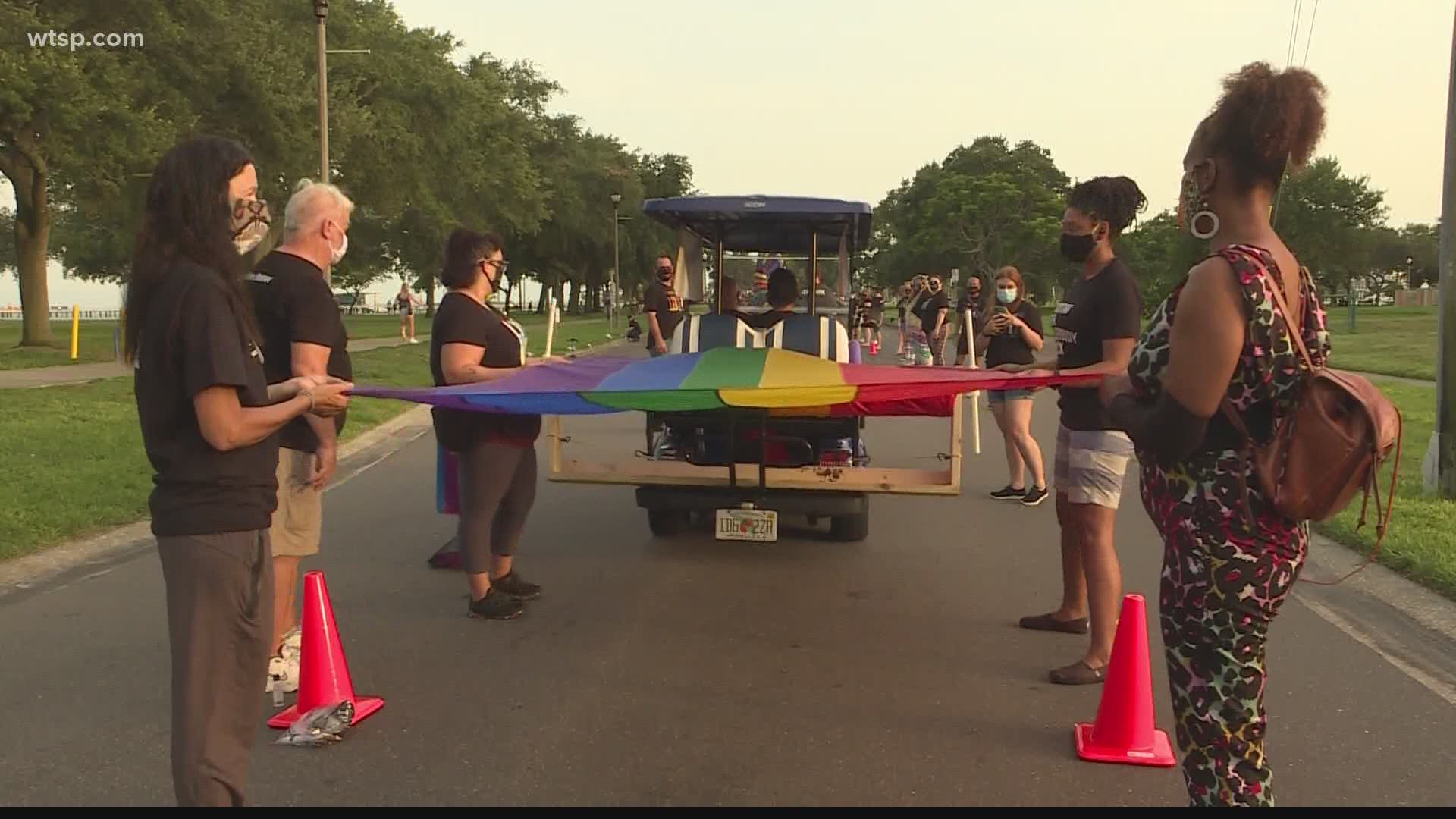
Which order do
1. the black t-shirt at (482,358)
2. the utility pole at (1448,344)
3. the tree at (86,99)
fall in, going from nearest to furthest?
1. the black t-shirt at (482,358)
2. the utility pole at (1448,344)
3. the tree at (86,99)

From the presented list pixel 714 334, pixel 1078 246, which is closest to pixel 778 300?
pixel 714 334

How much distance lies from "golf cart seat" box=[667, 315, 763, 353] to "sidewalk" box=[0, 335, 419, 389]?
38.9 feet

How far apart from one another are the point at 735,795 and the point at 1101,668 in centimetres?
195

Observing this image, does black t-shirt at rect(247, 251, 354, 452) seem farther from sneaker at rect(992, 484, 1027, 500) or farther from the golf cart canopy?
sneaker at rect(992, 484, 1027, 500)

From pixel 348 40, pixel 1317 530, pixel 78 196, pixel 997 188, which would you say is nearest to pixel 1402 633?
pixel 1317 530

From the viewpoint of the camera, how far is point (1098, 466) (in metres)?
4.61

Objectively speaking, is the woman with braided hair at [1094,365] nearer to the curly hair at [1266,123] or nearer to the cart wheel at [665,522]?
the curly hair at [1266,123]

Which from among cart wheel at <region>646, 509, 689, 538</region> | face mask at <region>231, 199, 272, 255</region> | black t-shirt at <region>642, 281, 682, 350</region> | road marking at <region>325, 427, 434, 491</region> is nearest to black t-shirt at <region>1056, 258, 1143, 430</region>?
face mask at <region>231, 199, 272, 255</region>

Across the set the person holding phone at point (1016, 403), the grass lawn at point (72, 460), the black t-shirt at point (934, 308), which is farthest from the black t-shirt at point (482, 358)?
the black t-shirt at point (934, 308)

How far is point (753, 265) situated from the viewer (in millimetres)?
10047

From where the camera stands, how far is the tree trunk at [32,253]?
2450 centimetres

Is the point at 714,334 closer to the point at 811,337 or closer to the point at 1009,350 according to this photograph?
the point at 811,337

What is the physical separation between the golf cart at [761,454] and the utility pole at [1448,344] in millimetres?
4662

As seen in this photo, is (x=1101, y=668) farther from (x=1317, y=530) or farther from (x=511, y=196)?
(x=511, y=196)
